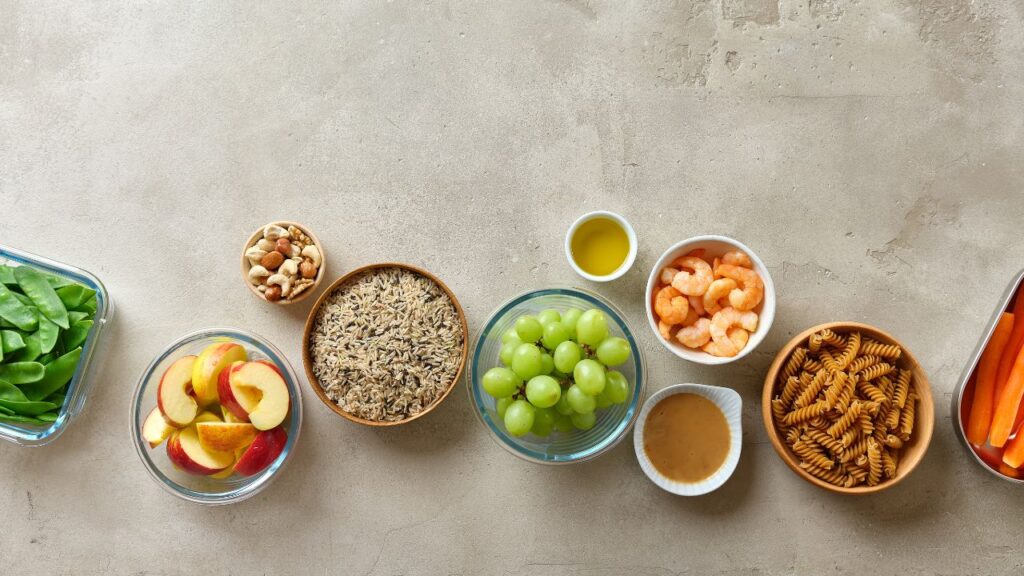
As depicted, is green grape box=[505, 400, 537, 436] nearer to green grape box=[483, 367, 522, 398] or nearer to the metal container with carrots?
green grape box=[483, 367, 522, 398]

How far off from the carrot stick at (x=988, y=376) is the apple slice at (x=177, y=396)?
1.79m

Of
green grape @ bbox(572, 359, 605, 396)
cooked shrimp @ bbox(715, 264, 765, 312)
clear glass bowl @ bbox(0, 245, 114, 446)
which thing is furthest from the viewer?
clear glass bowl @ bbox(0, 245, 114, 446)

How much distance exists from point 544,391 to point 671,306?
1.14 ft

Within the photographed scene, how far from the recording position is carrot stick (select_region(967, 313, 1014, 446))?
1503 mm


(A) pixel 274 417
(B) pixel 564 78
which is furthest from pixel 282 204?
(B) pixel 564 78

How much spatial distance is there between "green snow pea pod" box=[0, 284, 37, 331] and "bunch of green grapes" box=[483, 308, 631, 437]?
1047mm

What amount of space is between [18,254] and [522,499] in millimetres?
1361

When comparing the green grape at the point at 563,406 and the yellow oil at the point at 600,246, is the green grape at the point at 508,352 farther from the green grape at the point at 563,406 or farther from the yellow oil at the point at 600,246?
the yellow oil at the point at 600,246

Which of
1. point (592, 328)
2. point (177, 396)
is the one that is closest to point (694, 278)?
point (592, 328)

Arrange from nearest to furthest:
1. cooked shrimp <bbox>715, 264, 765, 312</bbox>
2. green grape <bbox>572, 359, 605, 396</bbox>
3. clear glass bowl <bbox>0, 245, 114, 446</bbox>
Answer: green grape <bbox>572, 359, 605, 396</bbox>, cooked shrimp <bbox>715, 264, 765, 312</bbox>, clear glass bowl <bbox>0, 245, 114, 446</bbox>

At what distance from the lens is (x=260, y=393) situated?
1.49 m

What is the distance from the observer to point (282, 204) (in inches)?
65.8

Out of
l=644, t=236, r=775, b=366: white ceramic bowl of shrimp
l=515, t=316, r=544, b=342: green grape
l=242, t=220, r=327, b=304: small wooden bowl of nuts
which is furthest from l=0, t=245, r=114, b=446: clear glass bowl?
l=644, t=236, r=775, b=366: white ceramic bowl of shrimp

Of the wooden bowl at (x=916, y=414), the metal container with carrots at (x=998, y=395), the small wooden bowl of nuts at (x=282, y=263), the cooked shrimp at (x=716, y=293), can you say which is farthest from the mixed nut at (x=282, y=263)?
the metal container with carrots at (x=998, y=395)
